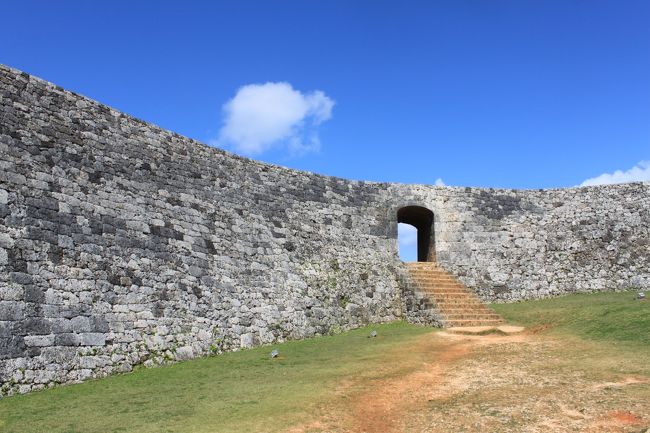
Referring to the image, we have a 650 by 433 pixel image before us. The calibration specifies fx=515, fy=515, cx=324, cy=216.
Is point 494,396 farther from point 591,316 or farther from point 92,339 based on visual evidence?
point 92,339

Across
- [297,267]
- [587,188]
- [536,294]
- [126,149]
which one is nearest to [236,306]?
[297,267]

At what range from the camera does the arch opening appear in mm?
19391

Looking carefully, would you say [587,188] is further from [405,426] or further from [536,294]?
[405,426]

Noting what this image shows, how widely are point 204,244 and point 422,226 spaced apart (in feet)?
34.8

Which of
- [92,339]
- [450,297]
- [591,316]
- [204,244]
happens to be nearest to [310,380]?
[92,339]

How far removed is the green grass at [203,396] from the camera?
7246 millimetres

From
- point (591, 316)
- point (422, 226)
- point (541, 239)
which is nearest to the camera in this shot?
point (591, 316)

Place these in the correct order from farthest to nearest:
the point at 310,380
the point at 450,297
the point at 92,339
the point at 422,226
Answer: the point at 422,226
the point at 450,297
the point at 92,339
the point at 310,380

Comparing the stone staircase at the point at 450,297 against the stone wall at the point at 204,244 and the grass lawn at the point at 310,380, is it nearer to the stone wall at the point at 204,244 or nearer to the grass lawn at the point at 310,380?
the stone wall at the point at 204,244

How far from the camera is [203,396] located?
8.67m

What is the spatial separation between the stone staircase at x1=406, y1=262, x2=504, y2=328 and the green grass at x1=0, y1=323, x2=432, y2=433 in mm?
3813

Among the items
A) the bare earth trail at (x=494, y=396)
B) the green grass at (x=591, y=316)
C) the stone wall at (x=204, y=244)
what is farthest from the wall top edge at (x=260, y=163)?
the bare earth trail at (x=494, y=396)

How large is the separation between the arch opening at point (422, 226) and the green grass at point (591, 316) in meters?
3.17

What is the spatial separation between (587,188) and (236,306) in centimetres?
1493
